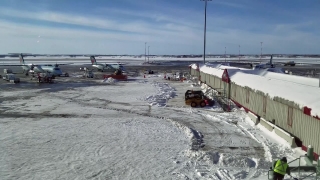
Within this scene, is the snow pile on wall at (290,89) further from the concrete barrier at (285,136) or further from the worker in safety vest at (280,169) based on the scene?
the worker in safety vest at (280,169)

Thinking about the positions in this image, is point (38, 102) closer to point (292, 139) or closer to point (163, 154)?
point (163, 154)

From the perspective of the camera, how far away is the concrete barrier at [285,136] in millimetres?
14906

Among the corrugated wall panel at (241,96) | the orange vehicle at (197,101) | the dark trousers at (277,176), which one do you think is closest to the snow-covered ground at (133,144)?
the corrugated wall panel at (241,96)

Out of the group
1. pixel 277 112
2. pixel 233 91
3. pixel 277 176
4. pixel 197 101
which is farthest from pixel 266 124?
pixel 233 91

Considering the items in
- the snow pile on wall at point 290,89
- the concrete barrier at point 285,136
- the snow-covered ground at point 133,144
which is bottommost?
the snow-covered ground at point 133,144

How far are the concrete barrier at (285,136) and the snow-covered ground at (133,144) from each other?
30 centimetres

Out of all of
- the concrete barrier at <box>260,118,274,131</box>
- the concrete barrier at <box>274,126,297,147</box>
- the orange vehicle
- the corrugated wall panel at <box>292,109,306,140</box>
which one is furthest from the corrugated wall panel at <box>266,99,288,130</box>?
the orange vehicle

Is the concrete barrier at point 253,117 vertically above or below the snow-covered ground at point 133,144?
above

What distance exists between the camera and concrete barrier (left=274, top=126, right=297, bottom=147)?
14906 mm

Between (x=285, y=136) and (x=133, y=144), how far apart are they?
853cm

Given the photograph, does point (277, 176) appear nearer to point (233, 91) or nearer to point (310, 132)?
point (310, 132)

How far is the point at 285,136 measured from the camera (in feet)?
51.6

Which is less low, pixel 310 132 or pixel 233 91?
pixel 233 91

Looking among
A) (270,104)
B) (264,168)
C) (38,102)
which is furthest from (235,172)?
(38,102)
